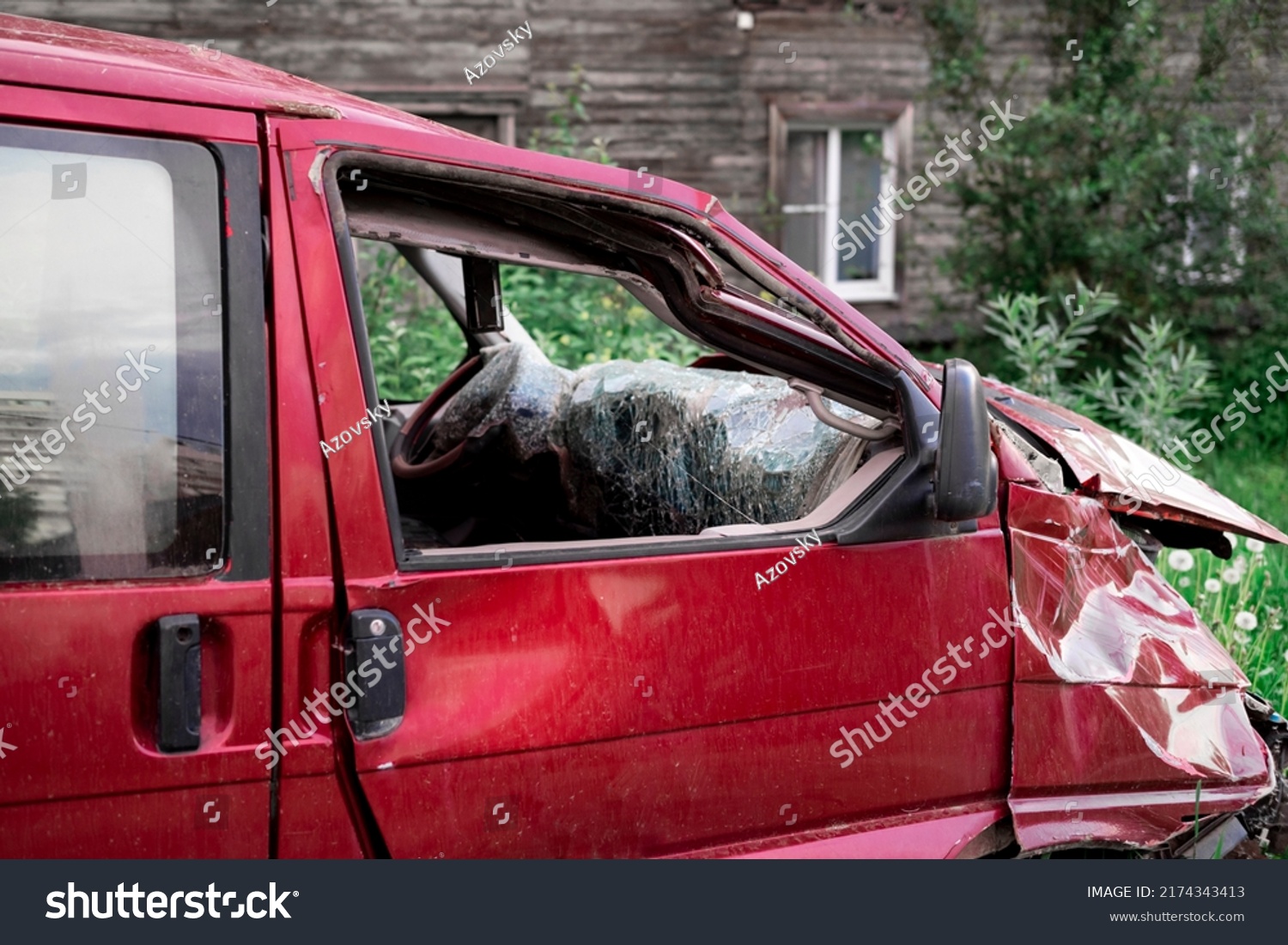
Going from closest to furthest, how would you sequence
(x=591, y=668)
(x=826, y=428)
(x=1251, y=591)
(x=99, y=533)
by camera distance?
(x=99, y=533), (x=591, y=668), (x=826, y=428), (x=1251, y=591)

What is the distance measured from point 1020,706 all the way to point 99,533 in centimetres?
167

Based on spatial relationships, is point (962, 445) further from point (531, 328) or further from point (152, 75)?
point (531, 328)

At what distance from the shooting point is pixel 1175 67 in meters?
11.1

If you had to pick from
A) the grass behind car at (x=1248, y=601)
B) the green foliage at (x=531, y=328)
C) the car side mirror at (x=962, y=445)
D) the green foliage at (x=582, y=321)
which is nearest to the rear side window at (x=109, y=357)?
the car side mirror at (x=962, y=445)

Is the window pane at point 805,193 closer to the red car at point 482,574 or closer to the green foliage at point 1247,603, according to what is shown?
the green foliage at point 1247,603

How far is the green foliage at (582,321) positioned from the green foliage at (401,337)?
426 mm

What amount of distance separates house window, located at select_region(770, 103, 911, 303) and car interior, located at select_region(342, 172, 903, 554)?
321 inches

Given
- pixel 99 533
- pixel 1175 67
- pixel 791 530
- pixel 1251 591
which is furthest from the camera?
pixel 1175 67

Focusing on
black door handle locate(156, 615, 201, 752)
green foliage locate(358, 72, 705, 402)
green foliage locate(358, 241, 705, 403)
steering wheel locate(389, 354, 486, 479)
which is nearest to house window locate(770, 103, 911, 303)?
green foliage locate(358, 72, 705, 402)

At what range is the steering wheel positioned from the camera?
355 cm

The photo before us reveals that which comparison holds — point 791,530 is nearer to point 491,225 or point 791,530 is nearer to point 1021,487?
point 1021,487

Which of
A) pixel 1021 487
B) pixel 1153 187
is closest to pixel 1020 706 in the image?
pixel 1021 487

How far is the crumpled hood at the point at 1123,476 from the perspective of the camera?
2.52m

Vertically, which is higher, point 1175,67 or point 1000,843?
point 1175,67
